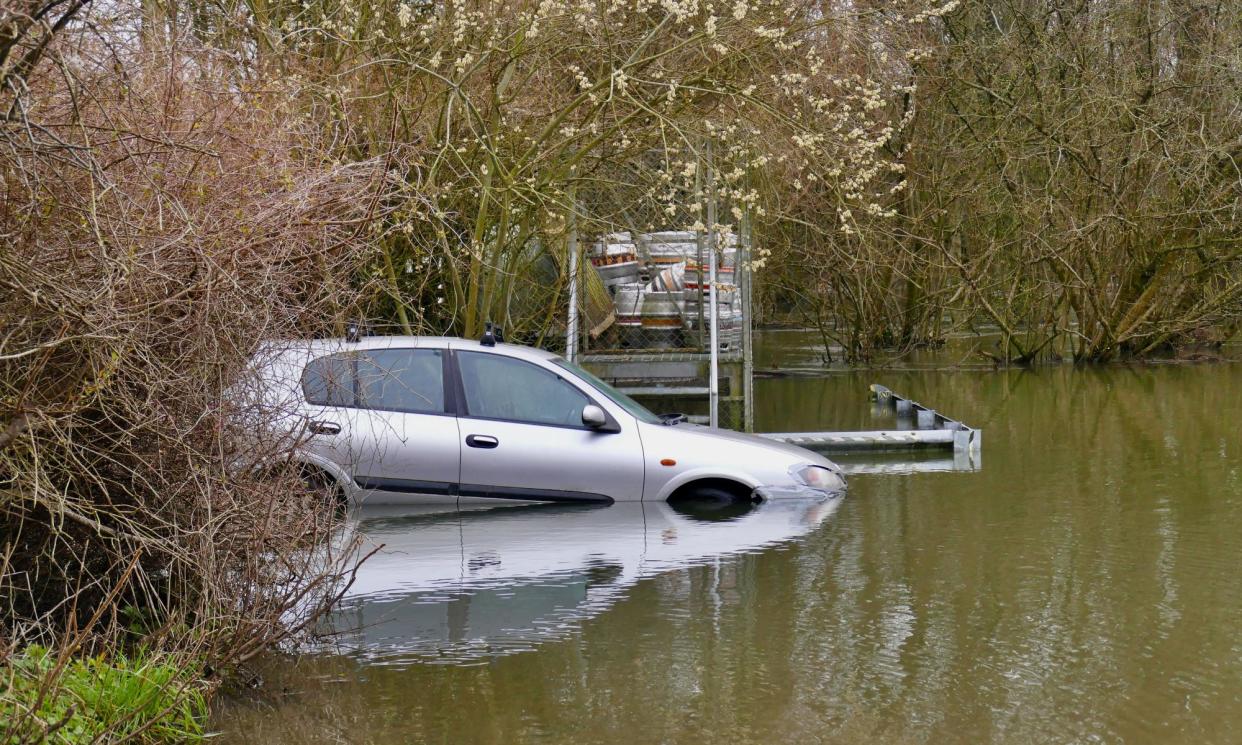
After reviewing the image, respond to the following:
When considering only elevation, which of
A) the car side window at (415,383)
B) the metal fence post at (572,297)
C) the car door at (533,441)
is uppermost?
the metal fence post at (572,297)

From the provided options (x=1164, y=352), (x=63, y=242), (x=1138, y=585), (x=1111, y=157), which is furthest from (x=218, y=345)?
(x=1164, y=352)

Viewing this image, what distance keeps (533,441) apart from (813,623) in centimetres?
398

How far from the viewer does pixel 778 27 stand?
14578mm

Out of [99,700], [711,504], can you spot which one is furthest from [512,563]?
[99,700]

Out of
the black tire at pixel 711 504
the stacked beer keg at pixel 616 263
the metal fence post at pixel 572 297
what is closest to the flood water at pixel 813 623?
the black tire at pixel 711 504

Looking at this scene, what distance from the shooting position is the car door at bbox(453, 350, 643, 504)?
11.2 meters

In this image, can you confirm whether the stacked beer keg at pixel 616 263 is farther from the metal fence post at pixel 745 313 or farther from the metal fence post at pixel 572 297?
the metal fence post at pixel 572 297

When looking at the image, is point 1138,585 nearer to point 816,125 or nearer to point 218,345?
point 218,345

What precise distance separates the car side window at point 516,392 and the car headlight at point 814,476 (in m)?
1.76

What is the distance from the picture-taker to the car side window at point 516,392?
37.1 feet

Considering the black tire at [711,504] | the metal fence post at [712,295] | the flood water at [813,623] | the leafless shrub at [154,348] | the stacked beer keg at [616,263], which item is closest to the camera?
the leafless shrub at [154,348]

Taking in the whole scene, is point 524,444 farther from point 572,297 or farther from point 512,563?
point 572,297

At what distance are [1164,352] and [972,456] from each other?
1331cm

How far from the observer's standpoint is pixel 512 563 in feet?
31.1
